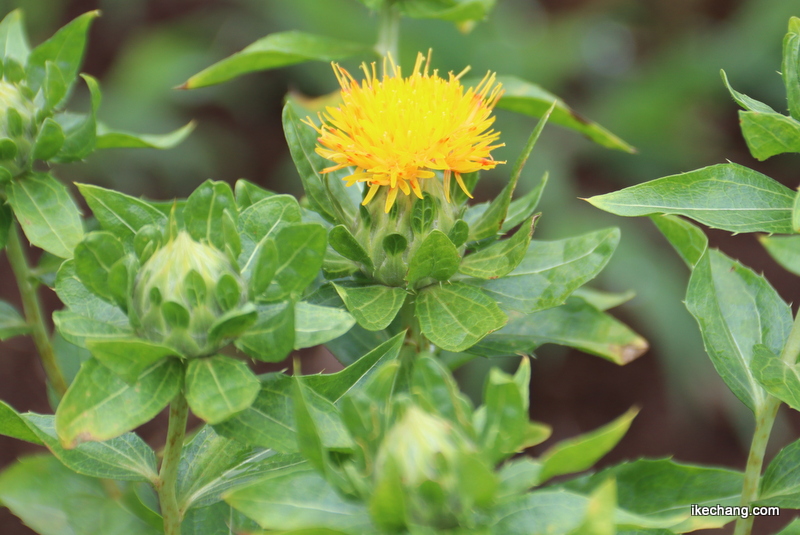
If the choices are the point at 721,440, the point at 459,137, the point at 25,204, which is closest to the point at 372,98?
the point at 459,137

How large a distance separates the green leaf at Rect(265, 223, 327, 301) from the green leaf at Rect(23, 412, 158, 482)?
0.55m

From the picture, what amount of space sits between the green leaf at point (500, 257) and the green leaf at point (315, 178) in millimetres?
292

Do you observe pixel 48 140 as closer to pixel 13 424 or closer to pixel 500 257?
pixel 13 424

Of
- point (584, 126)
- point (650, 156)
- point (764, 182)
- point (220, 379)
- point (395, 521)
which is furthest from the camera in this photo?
point (650, 156)

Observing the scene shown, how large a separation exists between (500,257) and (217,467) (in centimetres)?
76

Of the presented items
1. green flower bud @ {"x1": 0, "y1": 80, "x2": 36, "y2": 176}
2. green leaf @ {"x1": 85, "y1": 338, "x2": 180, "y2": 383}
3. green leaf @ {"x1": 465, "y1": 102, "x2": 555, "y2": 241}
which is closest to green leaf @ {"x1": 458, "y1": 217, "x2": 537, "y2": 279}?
green leaf @ {"x1": 465, "y1": 102, "x2": 555, "y2": 241}

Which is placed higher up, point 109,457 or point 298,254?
point 298,254

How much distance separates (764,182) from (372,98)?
84 cm

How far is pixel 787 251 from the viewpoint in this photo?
1.87 meters

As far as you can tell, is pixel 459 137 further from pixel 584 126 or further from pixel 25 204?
pixel 25 204

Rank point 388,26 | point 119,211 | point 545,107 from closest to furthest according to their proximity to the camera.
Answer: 1. point 119,211
2. point 545,107
3. point 388,26

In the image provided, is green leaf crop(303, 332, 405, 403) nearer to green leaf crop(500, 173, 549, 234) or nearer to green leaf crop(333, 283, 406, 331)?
green leaf crop(333, 283, 406, 331)

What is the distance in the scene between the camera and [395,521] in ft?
3.70

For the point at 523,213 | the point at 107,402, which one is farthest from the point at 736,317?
the point at 107,402
